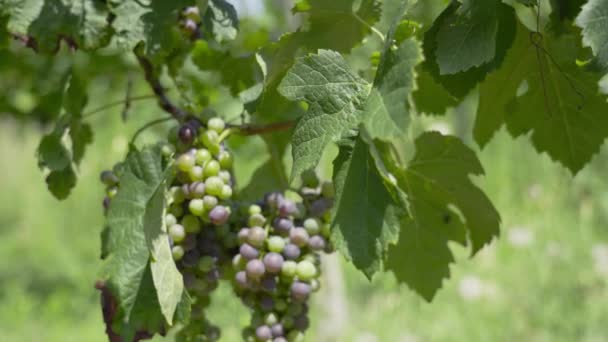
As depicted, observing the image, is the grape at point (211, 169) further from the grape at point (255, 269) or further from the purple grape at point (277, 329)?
the purple grape at point (277, 329)

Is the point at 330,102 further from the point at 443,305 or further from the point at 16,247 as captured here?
the point at 16,247

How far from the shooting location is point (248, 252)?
0.95m

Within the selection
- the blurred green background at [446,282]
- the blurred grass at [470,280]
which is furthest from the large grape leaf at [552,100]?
the blurred grass at [470,280]

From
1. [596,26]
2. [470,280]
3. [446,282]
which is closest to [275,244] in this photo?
[596,26]

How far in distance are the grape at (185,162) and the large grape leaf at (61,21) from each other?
216 millimetres

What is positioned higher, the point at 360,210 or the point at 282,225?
the point at 360,210

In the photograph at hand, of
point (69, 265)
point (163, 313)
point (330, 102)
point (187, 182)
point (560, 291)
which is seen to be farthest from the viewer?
point (69, 265)

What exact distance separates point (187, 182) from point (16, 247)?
551cm

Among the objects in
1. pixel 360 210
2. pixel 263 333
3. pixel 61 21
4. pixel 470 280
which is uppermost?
pixel 360 210

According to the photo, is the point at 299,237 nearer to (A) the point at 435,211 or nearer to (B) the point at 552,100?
(A) the point at 435,211

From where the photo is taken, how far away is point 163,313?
33.1 inches

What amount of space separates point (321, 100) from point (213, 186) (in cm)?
27

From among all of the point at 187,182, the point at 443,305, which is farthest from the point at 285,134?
the point at 443,305

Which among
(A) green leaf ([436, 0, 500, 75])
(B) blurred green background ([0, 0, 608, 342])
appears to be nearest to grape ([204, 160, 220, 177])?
(A) green leaf ([436, 0, 500, 75])
